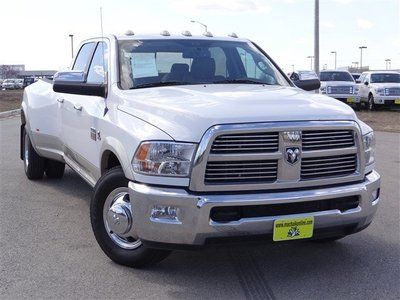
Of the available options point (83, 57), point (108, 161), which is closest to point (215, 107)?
point (108, 161)

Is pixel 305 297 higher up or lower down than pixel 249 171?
lower down

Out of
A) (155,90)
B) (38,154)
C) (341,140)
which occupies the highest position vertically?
(155,90)

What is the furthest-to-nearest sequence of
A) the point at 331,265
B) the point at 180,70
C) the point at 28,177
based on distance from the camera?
the point at 28,177, the point at 180,70, the point at 331,265

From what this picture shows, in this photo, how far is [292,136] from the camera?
4.02 m

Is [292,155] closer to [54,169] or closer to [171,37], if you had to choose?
[171,37]

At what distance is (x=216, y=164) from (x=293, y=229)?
737mm

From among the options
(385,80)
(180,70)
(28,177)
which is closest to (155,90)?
(180,70)

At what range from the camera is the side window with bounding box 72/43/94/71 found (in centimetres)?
639

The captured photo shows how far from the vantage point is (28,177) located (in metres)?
8.20

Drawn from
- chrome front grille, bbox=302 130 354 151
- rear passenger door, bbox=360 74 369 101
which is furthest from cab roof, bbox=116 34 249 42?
rear passenger door, bbox=360 74 369 101

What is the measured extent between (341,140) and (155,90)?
1650 mm

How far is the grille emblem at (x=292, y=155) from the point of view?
4023mm

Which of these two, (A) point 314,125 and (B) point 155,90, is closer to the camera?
(A) point 314,125

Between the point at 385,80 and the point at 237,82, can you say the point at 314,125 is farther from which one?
the point at 385,80
